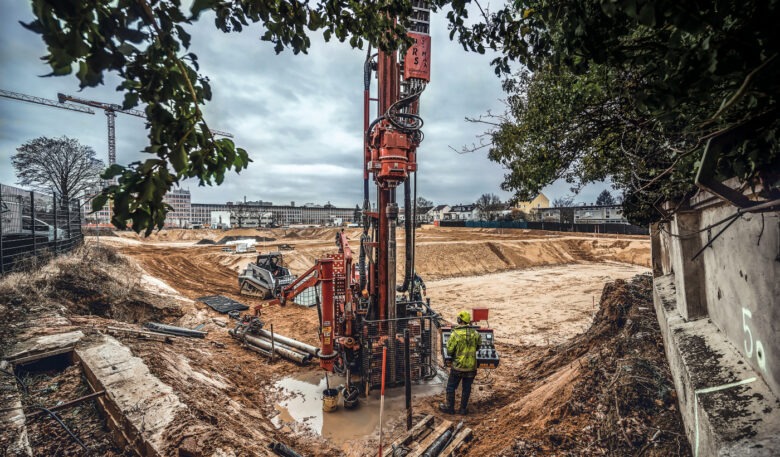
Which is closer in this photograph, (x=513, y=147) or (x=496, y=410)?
(x=513, y=147)

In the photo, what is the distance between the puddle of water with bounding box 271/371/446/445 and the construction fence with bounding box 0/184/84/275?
299 inches

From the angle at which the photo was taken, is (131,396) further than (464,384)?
No

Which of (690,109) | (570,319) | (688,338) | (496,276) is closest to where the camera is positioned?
(690,109)

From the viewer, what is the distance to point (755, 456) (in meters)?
2.25

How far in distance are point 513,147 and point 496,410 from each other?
4.83 m

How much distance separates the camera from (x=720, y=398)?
9.47 feet

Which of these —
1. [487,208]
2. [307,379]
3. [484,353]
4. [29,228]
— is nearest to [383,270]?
[484,353]

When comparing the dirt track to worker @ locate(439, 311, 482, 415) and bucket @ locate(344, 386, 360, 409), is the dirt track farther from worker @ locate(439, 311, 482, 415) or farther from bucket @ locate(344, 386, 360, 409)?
bucket @ locate(344, 386, 360, 409)

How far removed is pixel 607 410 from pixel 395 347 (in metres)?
3.88

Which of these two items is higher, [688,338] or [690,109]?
[690,109]

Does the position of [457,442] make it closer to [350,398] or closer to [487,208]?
[350,398]

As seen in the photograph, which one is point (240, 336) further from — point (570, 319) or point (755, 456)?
point (570, 319)

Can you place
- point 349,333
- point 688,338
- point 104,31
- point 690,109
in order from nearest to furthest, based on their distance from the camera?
point 104,31
point 690,109
point 688,338
point 349,333

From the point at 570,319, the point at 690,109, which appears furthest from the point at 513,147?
the point at 570,319
